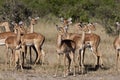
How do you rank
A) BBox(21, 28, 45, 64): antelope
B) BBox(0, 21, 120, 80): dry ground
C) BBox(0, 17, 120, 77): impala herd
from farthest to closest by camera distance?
BBox(21, 28, 45, 64): antelope → BBox(0, 17, 120, 77): impala herd → BBox(0, 21, 120, 80): dry ground

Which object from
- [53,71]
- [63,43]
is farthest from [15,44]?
[63,43]

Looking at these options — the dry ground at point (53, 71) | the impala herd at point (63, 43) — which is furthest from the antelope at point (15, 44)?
the dry ground at point (53, 71)

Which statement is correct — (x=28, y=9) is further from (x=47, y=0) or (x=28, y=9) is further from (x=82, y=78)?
(x=82, y=78)

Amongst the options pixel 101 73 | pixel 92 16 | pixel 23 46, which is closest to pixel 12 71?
pixel 23 46

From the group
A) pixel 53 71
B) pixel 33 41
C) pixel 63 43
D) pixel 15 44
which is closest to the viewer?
pixel 63 43

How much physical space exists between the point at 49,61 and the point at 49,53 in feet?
8.92

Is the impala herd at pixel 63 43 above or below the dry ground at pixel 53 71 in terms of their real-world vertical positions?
above

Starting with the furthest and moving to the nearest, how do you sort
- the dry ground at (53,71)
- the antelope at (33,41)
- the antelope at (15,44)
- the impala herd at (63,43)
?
the antelope at (33,41), the antelope at (15,44), the impala herd at (63,43), the dry ground at (53,71)

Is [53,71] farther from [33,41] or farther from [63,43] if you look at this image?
[33,41]

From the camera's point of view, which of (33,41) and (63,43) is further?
(33,41)

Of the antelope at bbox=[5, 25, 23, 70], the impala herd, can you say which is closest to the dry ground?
the impala herd

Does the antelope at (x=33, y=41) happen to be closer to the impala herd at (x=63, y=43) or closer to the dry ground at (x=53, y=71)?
the impala herd at (x=63, y=43)

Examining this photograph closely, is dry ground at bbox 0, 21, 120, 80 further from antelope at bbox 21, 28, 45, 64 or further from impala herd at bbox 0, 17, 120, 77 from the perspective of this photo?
antelope at bbox 21, 28, 45, 64

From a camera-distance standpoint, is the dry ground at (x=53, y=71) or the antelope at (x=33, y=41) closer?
the dry ground at (x=53, y=71)
